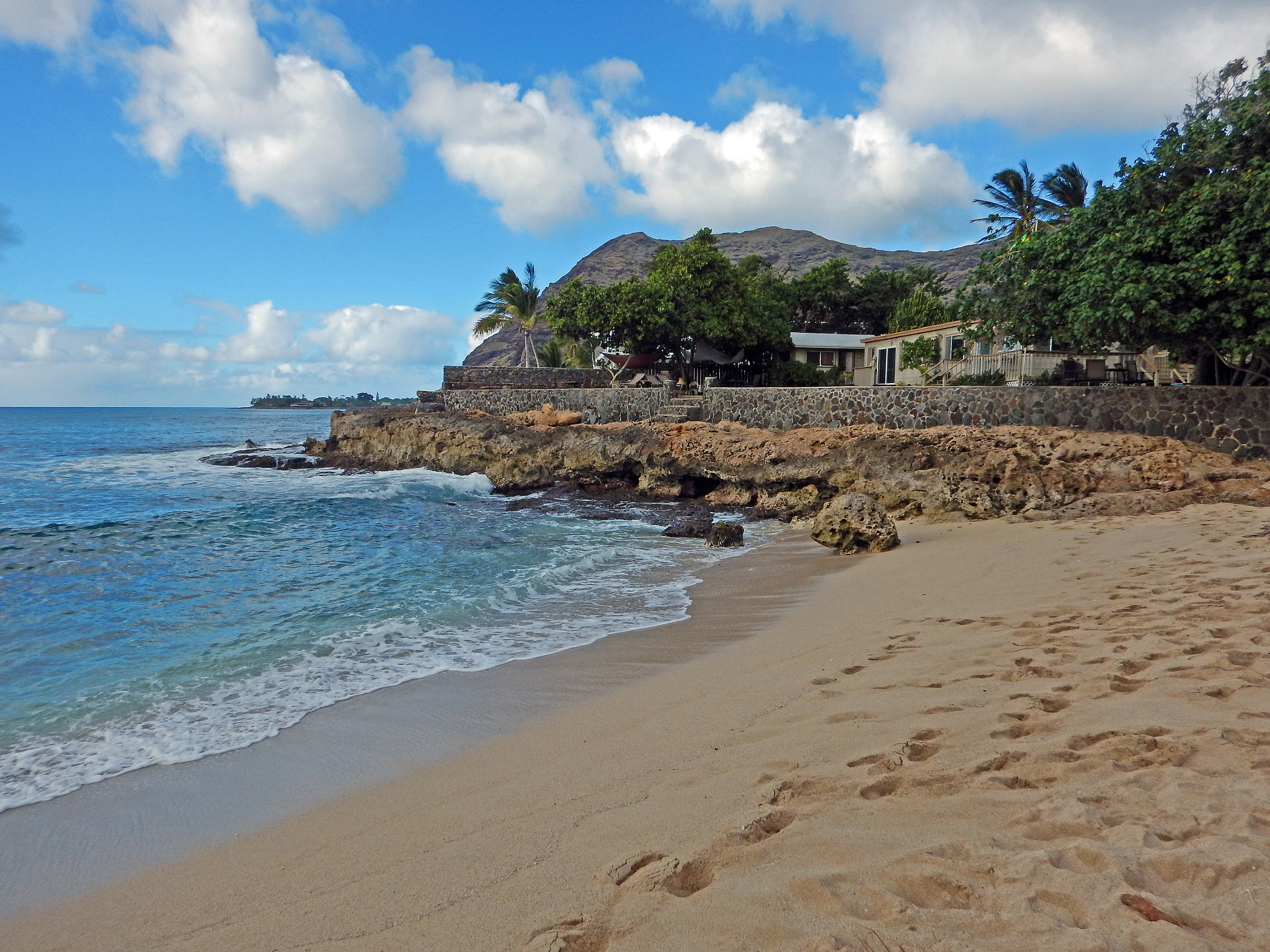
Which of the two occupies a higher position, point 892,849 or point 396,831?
point 892,849

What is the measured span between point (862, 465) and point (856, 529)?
17.5 ft

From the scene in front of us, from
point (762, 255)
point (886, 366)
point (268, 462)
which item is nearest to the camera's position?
point (886, 366)

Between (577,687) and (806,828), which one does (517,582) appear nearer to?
(577,687)

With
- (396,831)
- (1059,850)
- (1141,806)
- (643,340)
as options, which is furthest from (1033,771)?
(643,340)

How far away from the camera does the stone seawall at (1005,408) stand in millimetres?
13812

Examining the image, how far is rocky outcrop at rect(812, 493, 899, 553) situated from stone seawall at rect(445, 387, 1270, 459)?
745 centimetres

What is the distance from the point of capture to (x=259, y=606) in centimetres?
956

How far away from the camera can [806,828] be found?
3.04 m

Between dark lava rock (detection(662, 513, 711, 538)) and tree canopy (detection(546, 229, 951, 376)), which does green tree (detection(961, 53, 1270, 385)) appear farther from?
tree canopy (detection(546, 229, 951, 376))

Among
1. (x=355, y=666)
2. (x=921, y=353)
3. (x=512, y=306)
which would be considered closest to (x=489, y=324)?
(x=512, y=306)

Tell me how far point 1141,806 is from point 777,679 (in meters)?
3.08

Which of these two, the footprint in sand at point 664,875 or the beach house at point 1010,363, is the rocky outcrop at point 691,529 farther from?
the footprint in sand at point 664,875

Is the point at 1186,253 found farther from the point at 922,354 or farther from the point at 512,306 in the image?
the point at 512,306

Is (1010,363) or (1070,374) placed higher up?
(1010,363)
